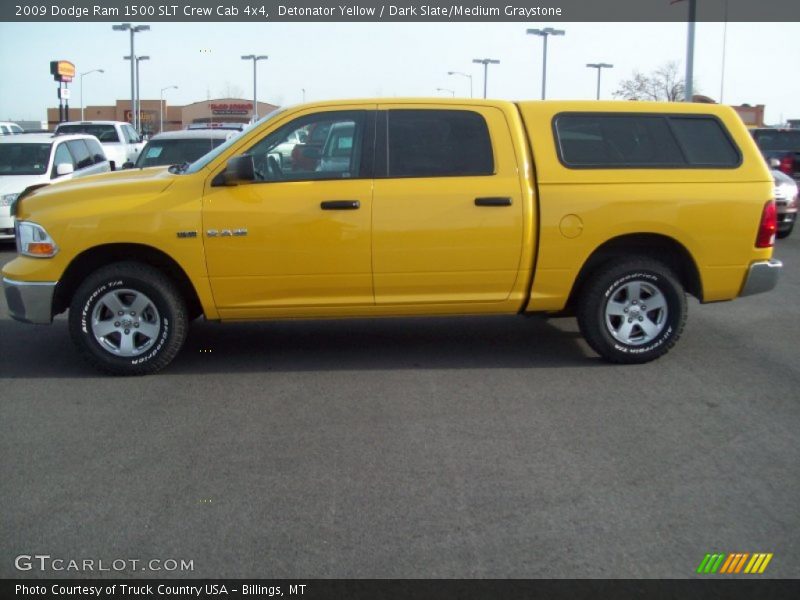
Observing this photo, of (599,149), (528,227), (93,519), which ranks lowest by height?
(93,519)

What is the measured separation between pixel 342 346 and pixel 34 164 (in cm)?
913

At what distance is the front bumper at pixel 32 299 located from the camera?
21.6 ft

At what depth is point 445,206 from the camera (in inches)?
260

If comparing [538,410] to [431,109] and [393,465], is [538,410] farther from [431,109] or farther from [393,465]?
[431,109]

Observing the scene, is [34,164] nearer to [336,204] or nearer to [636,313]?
[336,204]

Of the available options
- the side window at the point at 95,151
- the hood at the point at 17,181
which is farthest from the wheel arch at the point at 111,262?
the side window at the point at 95,151

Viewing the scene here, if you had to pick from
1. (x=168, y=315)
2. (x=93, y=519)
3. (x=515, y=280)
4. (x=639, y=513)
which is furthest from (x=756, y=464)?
(x=168, y=315)

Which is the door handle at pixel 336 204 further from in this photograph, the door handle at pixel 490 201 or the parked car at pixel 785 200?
the parked car at pixel 785 200

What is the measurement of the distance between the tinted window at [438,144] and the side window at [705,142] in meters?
1.55

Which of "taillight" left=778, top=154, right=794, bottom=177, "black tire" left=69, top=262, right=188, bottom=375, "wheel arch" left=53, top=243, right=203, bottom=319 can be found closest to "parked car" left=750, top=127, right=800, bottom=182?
"taillight" left=778, top=154, right=794, bottom=177

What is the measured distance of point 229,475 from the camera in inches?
188

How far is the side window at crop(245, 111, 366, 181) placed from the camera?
6.65m

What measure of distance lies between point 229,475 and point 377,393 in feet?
5.50

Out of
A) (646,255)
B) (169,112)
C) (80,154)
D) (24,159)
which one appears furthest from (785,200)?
(169,112)
